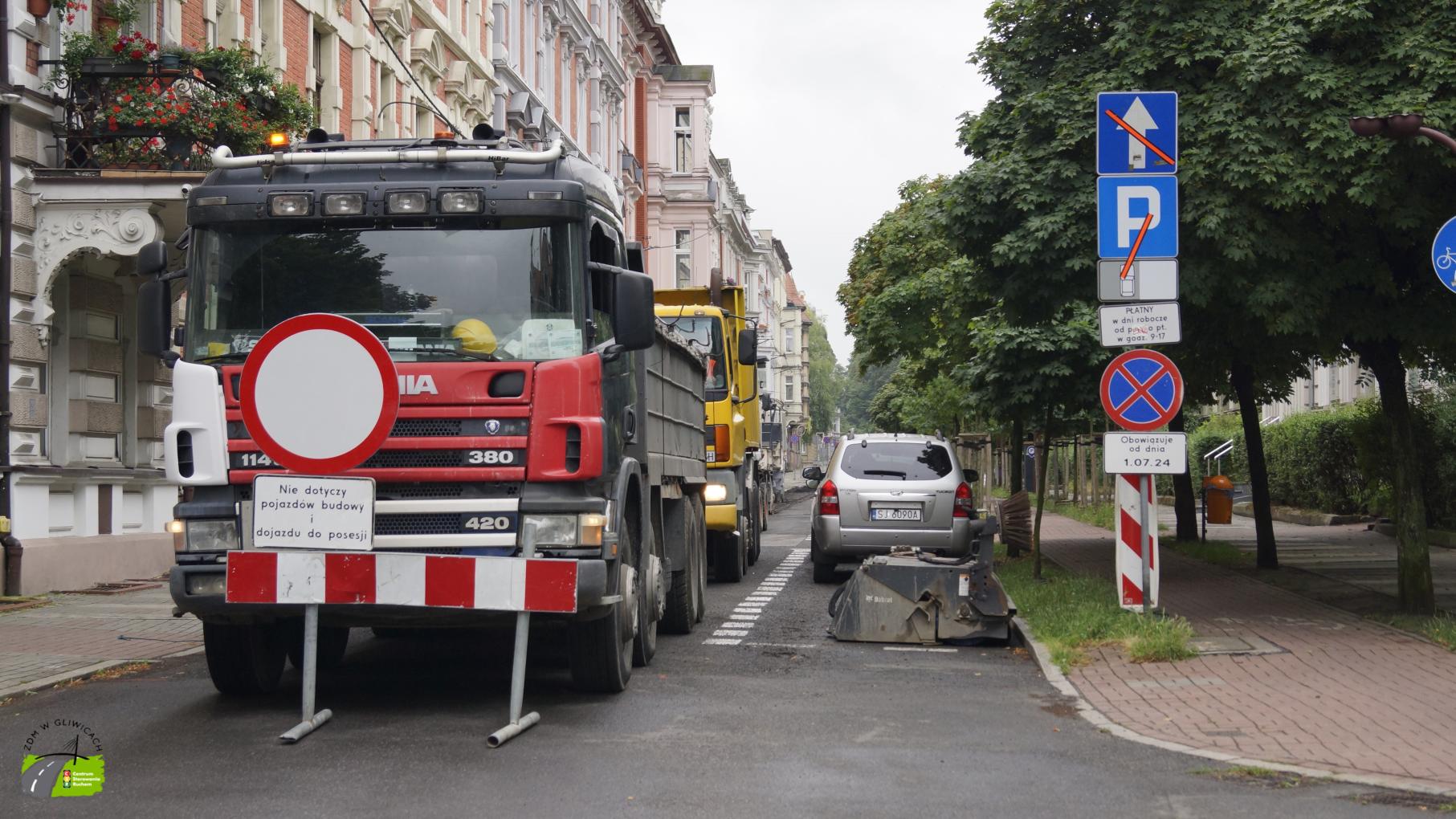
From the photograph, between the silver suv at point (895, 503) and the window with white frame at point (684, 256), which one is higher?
the window with white frame at point (684, 256)

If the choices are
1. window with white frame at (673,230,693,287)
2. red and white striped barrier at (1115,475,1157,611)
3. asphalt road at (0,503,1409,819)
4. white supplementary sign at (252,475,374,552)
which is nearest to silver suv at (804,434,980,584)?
red and white striped barrier at (1115,475,1157,611)

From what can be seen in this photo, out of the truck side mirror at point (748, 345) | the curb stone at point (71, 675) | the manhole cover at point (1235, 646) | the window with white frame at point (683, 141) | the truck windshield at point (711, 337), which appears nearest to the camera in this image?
the curb stone at point (71, 675)

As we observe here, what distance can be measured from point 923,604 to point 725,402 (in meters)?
6.73

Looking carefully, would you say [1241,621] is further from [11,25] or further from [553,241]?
[11,25]

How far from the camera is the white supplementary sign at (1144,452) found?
1251 centimetres

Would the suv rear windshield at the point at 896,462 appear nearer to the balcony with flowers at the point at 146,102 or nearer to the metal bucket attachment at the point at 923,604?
the metal bucket attachment at the point at 923,604

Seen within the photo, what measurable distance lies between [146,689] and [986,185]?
8226mm

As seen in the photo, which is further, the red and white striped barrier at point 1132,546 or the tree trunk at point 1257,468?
the tree trunk at point 1257,468

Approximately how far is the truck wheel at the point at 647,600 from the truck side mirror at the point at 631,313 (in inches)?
79.7

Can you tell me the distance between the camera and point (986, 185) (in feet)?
46.7

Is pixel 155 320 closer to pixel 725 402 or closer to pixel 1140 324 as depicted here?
pixel 1140 324

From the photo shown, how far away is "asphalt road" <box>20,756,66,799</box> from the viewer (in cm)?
679

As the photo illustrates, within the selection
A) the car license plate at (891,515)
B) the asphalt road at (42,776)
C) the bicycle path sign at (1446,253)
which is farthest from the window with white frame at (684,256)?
the asphalt road at (42,776)

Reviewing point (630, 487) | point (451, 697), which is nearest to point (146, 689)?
point (451, 697)
